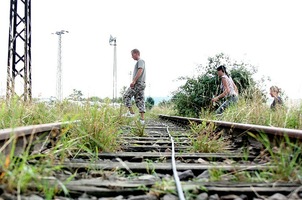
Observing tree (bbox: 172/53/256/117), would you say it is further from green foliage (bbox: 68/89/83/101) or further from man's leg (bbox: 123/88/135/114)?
green foliage (bbox: 68/89/83/101)

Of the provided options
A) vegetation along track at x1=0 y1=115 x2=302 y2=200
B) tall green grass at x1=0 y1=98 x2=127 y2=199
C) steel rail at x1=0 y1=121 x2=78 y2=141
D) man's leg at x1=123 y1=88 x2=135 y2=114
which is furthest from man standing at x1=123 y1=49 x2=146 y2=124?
vegetation along track at x1=0 y1=115 x2=302 y2=200

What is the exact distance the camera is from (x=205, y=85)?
541 inches

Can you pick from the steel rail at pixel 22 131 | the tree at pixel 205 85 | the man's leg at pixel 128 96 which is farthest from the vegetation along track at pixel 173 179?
the tree at pixel 205 85

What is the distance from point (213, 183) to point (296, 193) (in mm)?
502

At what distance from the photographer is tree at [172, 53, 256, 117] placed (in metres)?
13.5

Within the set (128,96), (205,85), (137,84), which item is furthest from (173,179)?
(205,85)

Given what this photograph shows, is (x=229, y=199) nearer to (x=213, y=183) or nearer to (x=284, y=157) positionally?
(x=213, y=183)

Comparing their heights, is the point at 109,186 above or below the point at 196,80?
below

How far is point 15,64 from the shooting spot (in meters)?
10.3

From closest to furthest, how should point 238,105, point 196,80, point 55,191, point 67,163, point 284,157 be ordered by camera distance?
point 55,191 → point 284,157 → point 67,163 → point 238,105 → point 196,80

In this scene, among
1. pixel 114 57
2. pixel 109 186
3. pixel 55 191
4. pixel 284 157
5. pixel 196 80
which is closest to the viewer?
pixel 55 191

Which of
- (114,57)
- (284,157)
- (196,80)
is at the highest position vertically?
(114,57)

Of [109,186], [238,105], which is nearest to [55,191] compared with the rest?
[109,186]

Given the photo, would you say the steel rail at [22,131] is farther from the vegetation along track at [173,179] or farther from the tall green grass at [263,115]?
the tall green grass at [263,115]
